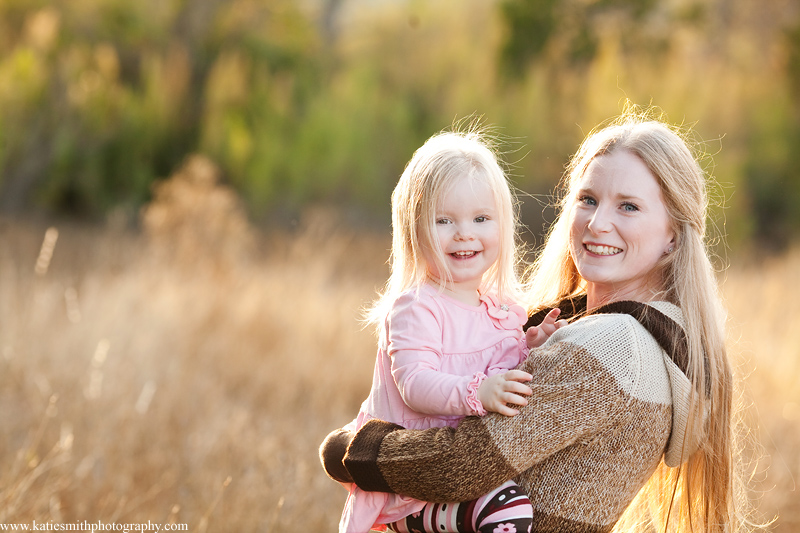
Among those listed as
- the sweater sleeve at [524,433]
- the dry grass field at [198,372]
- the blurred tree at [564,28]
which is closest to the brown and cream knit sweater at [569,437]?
the sweater sleeve at [524,433]

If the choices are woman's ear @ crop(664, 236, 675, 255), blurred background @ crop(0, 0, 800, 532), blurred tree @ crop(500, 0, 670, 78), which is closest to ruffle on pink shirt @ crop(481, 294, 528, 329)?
woman's ear @ crop(664, 236, 675, 255)

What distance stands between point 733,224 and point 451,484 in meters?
10.8

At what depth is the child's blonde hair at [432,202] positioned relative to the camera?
2047 millimetres

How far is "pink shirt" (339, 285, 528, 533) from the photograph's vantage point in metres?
1.88

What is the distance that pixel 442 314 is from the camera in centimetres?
202

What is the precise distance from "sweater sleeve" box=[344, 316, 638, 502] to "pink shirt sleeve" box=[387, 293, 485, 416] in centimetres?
5

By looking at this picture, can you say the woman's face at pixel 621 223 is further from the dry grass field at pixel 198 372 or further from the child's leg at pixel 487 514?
the dry grass field at pixel 198 372

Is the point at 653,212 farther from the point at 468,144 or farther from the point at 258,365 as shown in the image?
the point at 258,365

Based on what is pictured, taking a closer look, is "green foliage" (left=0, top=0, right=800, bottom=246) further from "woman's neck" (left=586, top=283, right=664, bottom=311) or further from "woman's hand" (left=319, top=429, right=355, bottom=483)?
"woman's hand" (left=319, top=429, right=355, bottom=483)

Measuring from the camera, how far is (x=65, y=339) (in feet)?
20.3

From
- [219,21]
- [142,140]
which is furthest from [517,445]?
[219,21]

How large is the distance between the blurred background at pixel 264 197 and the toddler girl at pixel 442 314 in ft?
2.81

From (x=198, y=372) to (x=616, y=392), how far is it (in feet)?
17.1

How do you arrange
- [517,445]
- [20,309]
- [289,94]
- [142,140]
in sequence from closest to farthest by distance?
[517,445] → [20,309] → [142,140] → [289,94]
